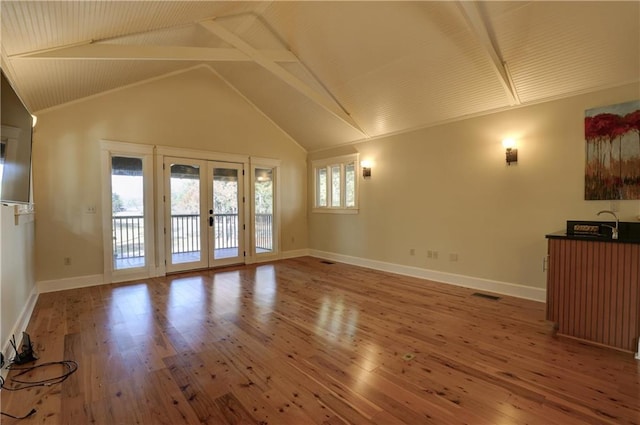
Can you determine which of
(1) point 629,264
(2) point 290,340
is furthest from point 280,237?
(1) point 629,264

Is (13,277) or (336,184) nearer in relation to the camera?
(13,277)

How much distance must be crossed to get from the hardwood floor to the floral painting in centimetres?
152

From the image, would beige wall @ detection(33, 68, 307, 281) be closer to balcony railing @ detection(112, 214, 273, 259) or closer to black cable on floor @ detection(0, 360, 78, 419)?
balcony railing @ detection(112, 214, 273, 259)

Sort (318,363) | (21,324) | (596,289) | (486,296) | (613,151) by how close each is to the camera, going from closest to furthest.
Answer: (318,363)
(596,289)
(21,324)
(613,151)
(486,296)

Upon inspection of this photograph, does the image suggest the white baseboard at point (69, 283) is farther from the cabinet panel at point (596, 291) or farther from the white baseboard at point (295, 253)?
the cabinet panel at point (596, 291)

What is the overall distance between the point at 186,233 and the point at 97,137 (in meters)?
2.06

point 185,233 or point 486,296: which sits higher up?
point 185,233

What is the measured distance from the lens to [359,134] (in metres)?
5.79

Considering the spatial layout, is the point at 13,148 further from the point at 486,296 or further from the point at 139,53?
the point at 486,296

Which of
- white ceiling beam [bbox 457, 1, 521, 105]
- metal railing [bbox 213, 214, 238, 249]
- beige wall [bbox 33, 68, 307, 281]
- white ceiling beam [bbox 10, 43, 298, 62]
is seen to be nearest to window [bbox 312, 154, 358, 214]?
beige wall [bbox 33, 68, 307, 281]

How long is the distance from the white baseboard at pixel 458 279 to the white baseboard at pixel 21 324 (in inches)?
192

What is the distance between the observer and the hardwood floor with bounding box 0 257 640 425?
70.3 inches

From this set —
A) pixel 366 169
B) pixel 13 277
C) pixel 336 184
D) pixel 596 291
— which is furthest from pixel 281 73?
pixel 596 291

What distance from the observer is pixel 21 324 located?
293cm
